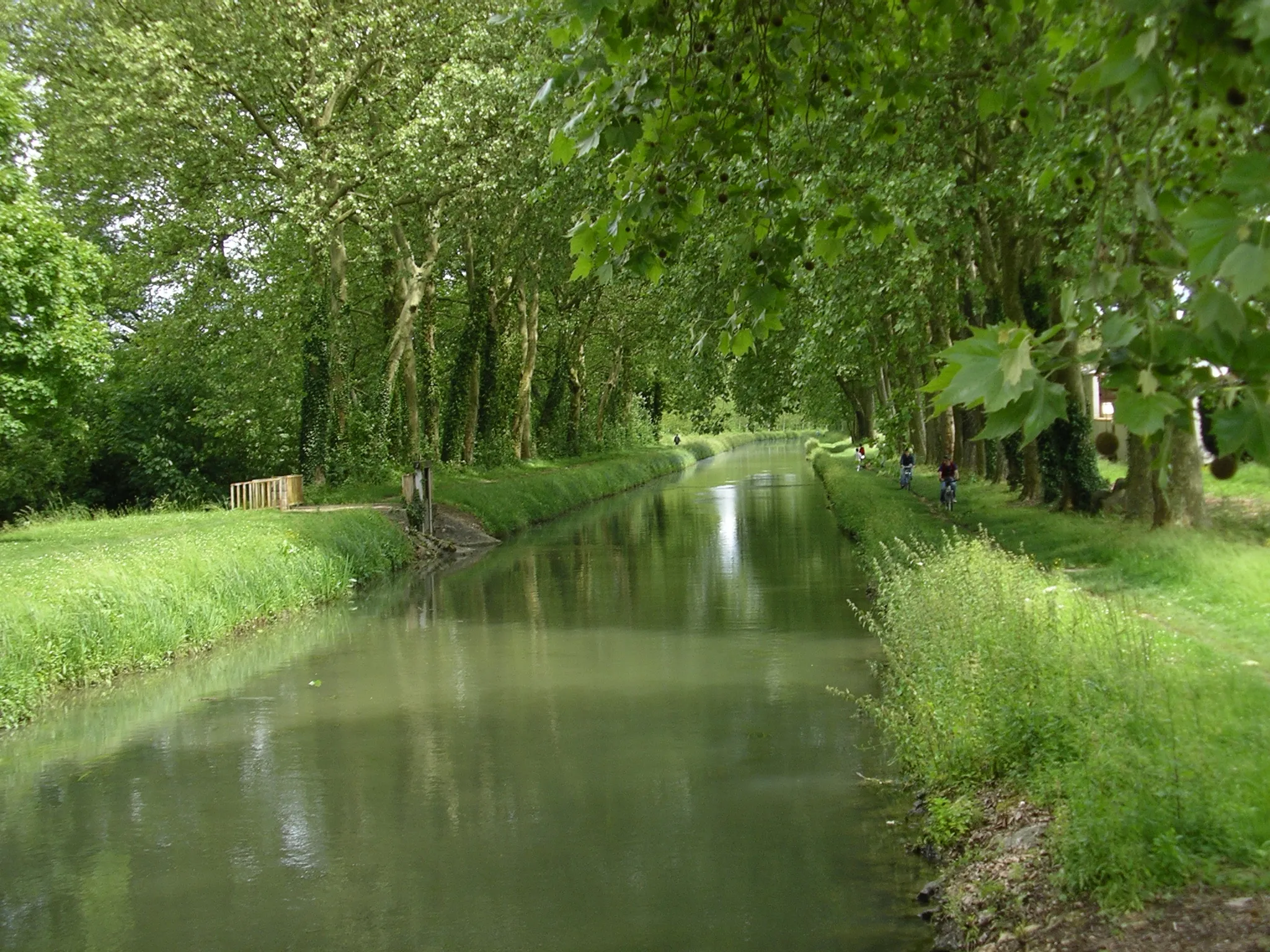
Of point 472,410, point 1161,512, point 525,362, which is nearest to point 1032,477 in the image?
point 1161,512

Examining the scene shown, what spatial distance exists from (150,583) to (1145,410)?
615 inches

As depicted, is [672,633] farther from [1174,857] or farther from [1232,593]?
[1174,857]

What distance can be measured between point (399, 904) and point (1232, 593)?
8903 mm

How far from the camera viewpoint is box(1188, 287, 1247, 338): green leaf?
2828 mm

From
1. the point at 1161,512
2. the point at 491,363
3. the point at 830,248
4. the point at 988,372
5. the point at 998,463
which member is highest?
the point at 491,363

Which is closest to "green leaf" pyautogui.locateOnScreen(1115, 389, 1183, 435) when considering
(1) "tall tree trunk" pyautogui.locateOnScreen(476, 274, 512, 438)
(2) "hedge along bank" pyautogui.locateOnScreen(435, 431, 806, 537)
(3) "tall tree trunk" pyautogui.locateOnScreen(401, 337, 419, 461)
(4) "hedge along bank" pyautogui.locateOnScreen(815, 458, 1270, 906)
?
(4) "hedge along bank" pyautogui.locateOnScreen(815, 458, 1270, 906)

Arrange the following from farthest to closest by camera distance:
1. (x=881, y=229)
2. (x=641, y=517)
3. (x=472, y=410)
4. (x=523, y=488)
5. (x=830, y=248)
A: 1. (x=472, y=410)
2. (x=641, y=517)
3. (x=523, y=488)
4. (x=881, y=229)
5. (x=830, y=248)

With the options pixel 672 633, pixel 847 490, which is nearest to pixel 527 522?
pixel 847 490

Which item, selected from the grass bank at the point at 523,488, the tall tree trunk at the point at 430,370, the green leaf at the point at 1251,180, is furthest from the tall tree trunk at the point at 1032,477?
the green leaf at the point at 1251,180

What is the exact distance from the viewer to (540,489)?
1537 inches

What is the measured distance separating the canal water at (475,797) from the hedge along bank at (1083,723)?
2.92 ft

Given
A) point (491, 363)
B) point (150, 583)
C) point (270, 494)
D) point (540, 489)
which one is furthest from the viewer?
point (491, 363)

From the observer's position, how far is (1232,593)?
41.5 ft

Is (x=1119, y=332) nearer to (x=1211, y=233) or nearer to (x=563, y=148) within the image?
(x=1211, y=233)
